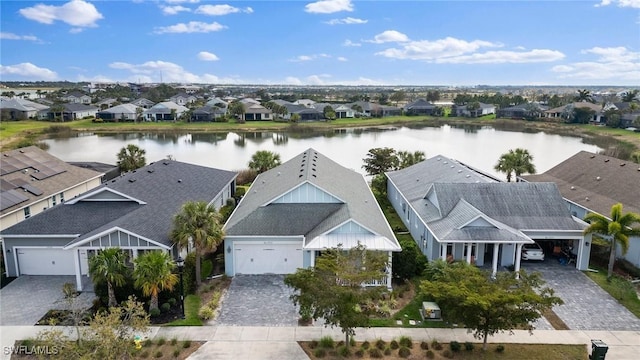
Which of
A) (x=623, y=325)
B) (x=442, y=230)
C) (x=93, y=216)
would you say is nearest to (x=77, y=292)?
(x=93, y=216)

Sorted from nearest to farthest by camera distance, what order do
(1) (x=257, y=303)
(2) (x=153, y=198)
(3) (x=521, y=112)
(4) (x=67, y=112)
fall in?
(1) (x=257, y=303) → (2) (x=153, y=198) → (4) (x=67, y=112) → (3) (x=521, y=112)

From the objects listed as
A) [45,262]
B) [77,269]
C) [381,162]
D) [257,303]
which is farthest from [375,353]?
[381,162]

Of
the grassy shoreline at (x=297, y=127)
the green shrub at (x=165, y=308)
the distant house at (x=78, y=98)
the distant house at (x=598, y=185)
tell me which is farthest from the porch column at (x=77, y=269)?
the distant house at (x=78, y=98)

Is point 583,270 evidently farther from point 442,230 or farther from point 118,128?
point 118,128

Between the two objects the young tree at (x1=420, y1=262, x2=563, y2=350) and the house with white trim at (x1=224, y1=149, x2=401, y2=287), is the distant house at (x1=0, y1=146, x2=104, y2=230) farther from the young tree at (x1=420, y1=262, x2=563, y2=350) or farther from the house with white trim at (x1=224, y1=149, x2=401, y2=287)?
the young tree at (x1=420, y1=262, x2=563, y2=350)

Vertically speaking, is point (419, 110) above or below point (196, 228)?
above

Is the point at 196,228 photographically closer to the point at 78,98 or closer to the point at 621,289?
the point at 621,289

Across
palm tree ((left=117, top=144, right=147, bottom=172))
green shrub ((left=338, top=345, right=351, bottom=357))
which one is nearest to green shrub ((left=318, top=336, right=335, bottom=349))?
green shrub ((left=338, top=345, right=351, bottom=357))
